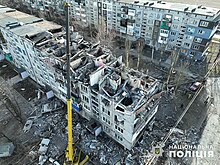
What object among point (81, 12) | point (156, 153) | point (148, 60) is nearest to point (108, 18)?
point (81, 12)

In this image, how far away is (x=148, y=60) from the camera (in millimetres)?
49219

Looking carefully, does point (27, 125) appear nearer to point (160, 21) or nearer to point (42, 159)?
point (42, 159)

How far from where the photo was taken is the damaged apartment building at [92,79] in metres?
24.2

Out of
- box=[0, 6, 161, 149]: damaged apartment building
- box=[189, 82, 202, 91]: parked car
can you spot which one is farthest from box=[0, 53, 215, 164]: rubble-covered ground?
box=[189, 82, 202, 91]: parked car

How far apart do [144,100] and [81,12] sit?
47778mm

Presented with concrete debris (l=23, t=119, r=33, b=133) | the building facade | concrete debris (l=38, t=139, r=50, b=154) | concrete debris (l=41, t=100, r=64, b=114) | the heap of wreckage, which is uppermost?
the building facade

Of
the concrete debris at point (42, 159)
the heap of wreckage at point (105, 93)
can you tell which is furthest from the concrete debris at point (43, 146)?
the concrete debris at point (42, 159)

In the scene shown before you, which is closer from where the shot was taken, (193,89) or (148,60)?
(193,89)

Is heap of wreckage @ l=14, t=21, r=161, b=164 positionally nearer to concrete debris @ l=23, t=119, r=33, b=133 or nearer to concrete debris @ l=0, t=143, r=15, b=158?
concrete debris @ l=23, t=119, r=33, b=133

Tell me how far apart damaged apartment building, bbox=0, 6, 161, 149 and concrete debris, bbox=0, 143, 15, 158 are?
37.1 ft

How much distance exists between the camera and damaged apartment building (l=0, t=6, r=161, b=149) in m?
24.2

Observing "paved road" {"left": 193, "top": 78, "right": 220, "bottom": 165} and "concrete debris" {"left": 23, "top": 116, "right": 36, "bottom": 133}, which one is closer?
"paved road" {"left": 193, "top": 78, "right": 220, "bottom": 165}

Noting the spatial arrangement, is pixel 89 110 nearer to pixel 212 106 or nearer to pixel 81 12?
pixel 212 106

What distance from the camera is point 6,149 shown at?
26.6 meters
